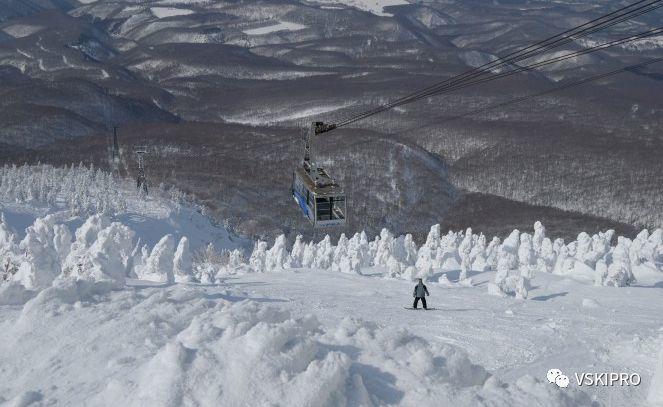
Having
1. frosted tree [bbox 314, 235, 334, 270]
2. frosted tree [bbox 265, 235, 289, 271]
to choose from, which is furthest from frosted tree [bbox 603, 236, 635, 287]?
frosted tree [bbox 265, 235, 289, 271]

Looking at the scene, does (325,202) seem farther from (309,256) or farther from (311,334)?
(309,256)

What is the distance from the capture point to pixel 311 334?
15.0 metres

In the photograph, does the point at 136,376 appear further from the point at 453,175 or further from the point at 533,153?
the point at 533,153

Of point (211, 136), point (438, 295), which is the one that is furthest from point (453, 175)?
point (438, 295)

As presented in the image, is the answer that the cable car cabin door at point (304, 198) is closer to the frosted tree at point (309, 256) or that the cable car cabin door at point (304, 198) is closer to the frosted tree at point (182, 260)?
the frosted tree at point (182, 260)

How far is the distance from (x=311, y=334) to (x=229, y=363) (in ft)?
10.1

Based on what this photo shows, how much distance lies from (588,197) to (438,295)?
13928cm

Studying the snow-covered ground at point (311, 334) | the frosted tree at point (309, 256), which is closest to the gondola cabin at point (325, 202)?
the snow-covered ground at point (311, 334)

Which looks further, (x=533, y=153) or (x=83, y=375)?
(x=533, y=153)

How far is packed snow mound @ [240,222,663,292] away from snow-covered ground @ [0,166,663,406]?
0.66 ft

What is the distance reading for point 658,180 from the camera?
16850 centimetres

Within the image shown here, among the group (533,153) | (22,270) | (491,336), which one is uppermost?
(533,153)

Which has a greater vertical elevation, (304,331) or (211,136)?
(211,136)

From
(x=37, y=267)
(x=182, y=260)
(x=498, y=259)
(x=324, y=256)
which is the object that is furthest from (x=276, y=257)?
(x=37, y=267)
